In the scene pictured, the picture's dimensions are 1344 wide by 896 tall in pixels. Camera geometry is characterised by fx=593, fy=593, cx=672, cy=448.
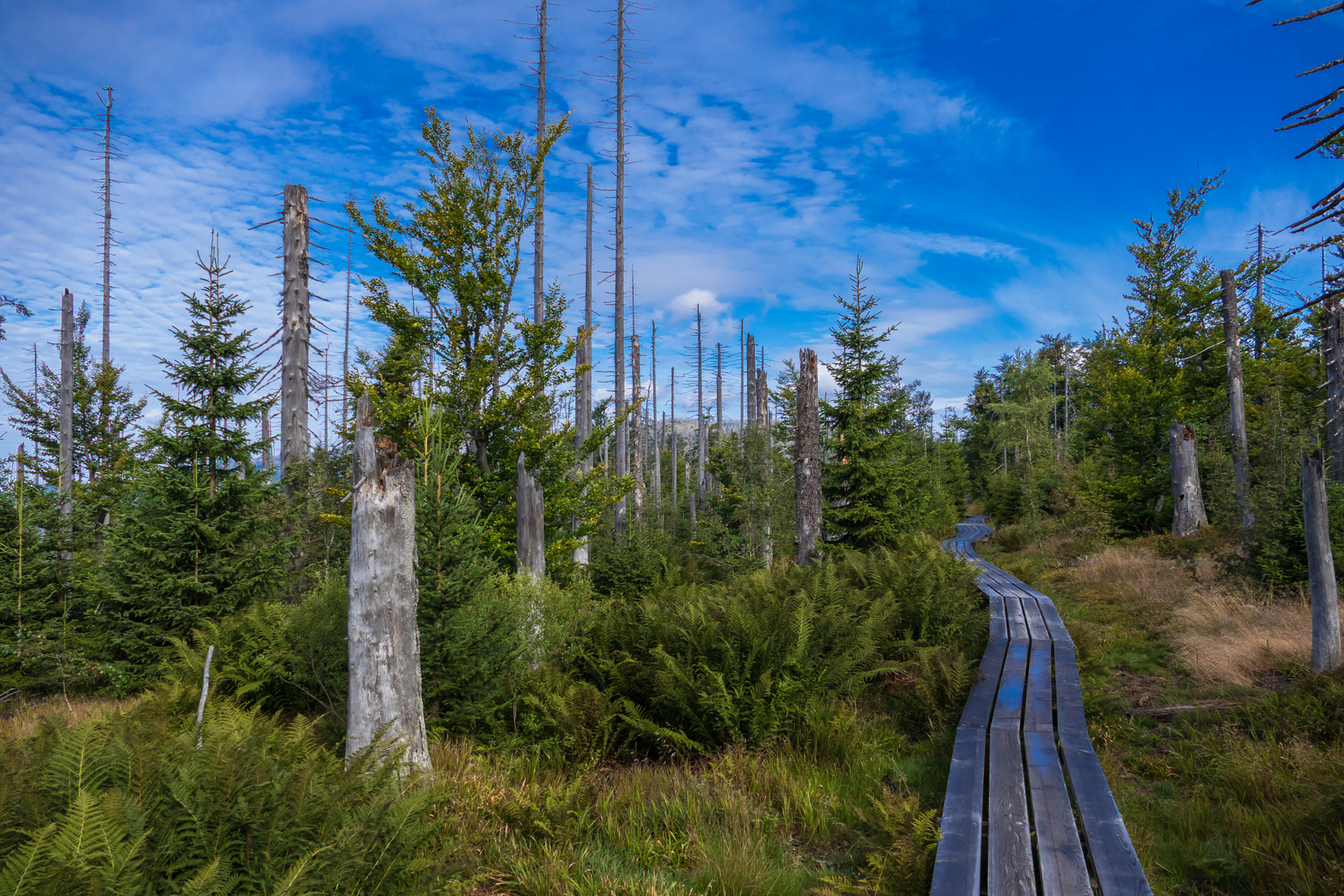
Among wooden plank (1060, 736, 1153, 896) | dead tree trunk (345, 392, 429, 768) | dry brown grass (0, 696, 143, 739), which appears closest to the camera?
wooden plank (1060, 736, 1153, 896)

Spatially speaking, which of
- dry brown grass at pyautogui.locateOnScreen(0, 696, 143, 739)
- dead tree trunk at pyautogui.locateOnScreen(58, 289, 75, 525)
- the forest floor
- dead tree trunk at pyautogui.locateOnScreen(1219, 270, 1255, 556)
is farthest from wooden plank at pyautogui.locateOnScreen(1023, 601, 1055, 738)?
dead tree trunk at pyautogui.locateOnScreen(58, 289, 75, 525)

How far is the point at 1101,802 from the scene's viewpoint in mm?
3877

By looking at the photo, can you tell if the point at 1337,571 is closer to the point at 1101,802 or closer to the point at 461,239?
the point at 1101,802

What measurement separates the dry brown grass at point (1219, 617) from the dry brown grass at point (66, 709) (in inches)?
425

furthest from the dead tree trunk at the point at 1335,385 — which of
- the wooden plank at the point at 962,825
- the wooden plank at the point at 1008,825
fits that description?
the wooden plank at the point at 962,825

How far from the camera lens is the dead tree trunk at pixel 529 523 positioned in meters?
9.12

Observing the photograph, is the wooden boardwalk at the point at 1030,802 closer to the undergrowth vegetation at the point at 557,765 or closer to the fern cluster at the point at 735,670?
the undergrowth vegetation at the point at 557,765

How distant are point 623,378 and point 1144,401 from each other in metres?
16.8

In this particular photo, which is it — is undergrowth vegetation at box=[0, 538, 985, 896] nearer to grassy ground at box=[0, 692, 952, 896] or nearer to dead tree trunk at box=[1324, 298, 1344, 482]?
grassy ground at box=[0, 692, 952, 896]

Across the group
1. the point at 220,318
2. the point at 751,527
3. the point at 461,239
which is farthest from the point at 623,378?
the point at 220,318

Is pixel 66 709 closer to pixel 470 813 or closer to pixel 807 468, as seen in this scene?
pixel 470 813

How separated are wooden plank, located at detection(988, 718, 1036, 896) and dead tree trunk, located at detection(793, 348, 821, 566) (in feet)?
25.1

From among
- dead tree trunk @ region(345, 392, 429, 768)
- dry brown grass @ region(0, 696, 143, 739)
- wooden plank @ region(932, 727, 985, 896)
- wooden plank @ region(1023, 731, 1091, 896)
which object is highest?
dead tree trunk @ region(345, 392, 429, 768)

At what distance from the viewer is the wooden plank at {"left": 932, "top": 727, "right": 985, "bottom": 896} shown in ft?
10.5
